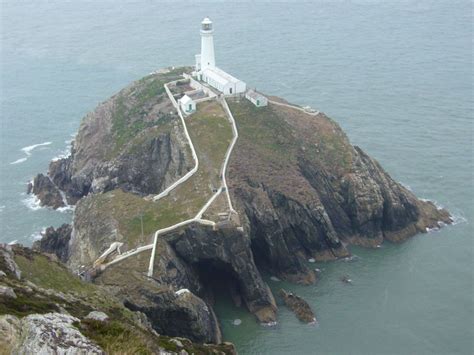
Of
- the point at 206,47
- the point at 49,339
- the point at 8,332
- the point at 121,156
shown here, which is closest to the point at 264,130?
the point at 121,156

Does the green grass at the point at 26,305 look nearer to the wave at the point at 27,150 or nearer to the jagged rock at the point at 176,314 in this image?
the jagged rock at the point at 176,314

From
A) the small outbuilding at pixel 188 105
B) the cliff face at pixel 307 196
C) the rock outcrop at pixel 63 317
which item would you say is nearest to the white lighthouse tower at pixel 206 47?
the small outbuilding at pixel 188 105

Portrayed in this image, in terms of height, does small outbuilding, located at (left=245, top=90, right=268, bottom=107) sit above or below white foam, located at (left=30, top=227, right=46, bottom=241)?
above

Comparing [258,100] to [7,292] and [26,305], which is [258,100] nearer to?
[7,292]

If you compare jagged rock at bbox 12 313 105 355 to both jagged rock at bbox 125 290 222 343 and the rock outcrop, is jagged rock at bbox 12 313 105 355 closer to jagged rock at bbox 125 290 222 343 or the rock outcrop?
the rock outcrop

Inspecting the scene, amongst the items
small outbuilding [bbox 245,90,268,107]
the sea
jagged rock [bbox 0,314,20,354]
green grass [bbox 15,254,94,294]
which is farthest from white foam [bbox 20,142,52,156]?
jagged rock [bbox 0,314,20,354]

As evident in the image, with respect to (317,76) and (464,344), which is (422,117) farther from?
(464,344)
